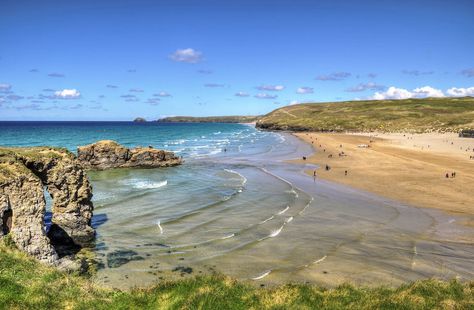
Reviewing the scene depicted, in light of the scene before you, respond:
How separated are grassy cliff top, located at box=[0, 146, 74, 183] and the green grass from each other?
14.4 feet

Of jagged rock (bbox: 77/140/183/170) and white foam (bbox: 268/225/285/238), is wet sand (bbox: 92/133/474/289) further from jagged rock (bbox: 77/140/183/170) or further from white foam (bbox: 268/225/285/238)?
jagged rock (bbox: 77/140/183/170)

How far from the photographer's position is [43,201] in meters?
18.1

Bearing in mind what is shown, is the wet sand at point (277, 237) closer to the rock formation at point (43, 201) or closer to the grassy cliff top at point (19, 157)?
the rock formation at point (43, 201)

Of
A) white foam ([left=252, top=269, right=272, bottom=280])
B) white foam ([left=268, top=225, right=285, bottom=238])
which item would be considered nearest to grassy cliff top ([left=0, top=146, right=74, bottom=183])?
white foam ([left=252, top=269, right=272, bottom=280])

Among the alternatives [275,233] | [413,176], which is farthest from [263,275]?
[413,176]

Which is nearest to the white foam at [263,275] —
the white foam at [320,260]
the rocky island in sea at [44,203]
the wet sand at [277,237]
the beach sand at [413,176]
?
the wet sand at [277,237]

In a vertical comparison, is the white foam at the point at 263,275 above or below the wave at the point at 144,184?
below

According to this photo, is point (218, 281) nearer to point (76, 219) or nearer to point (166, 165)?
point (76, 219)

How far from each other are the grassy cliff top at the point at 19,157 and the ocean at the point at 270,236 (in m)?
6.01

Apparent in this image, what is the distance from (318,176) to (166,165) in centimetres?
2486

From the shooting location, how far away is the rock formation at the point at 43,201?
17.2 m

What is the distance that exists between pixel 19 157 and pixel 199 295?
1274 centimetres

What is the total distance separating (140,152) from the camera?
60.3m

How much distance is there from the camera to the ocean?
19125mm
